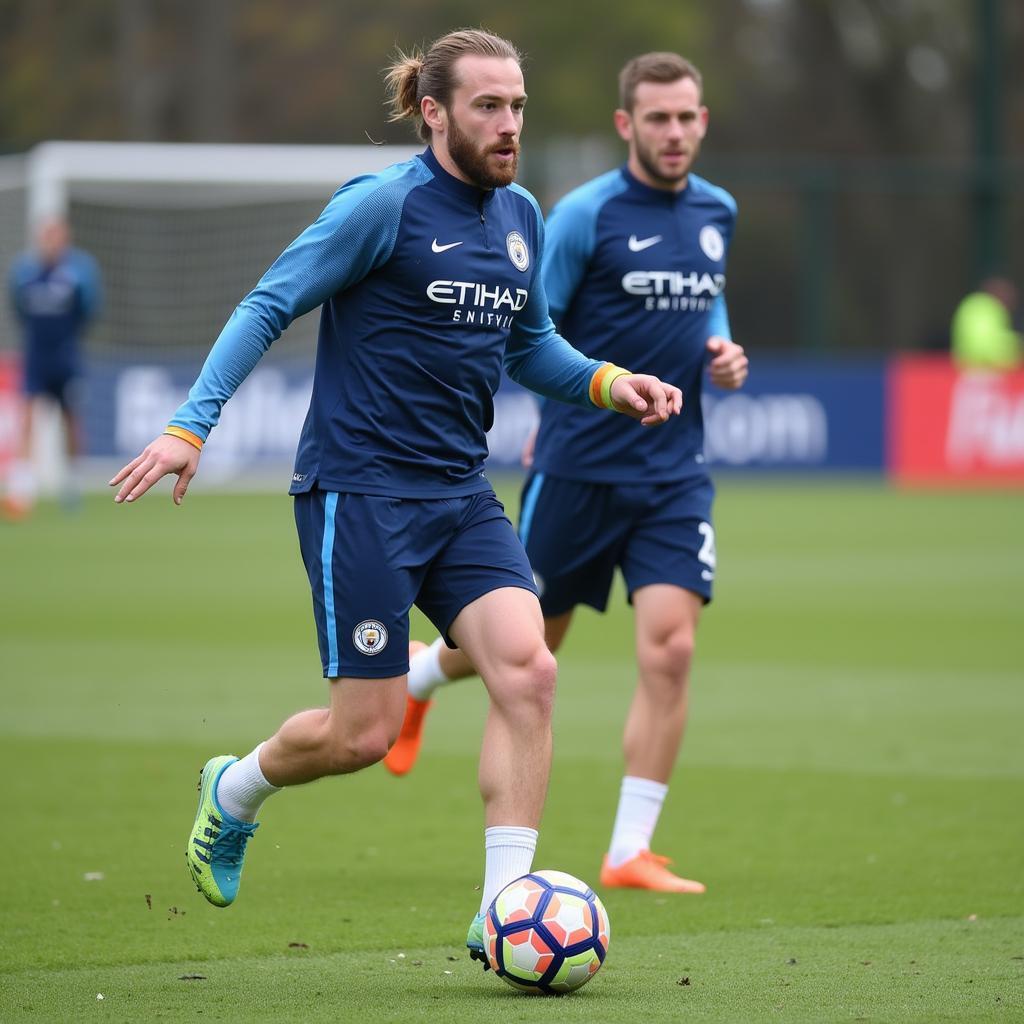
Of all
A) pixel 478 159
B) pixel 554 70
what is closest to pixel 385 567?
pixel 478 159

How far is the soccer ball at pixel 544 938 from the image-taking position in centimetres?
522

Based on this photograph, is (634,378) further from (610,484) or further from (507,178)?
(610,484)

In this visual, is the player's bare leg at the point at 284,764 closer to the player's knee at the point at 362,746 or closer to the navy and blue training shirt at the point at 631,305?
the player's knee at the point at 362,746

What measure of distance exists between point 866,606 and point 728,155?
32770mm

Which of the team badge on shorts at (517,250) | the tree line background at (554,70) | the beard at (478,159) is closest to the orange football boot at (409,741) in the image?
the team badge on shorts at (517,250)

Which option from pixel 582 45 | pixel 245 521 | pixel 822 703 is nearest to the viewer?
pixel 822 703

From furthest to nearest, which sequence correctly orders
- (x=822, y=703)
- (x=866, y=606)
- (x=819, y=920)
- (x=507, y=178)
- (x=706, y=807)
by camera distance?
(x=866, y=606) < (x=822, y=703) < (x=706, y=807) < (x=819, y=920) < (x=507, y=178)

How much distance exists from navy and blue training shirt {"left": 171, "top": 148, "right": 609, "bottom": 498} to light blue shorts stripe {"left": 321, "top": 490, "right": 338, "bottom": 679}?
0.19ft

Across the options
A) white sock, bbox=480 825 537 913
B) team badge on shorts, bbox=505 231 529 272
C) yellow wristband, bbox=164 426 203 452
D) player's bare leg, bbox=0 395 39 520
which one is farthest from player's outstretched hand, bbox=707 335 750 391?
player's bare leg, bbox=0 395 39 520

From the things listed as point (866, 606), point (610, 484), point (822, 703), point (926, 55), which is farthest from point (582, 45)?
point (610, 484)

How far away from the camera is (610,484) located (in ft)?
24.0

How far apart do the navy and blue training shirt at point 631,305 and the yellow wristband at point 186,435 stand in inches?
91.9

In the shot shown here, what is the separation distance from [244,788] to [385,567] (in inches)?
31.9

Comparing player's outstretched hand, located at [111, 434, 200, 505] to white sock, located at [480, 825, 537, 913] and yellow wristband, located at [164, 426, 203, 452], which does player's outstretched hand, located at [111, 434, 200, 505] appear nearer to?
yellow wristband, located at [164, 426, 203, 452]
